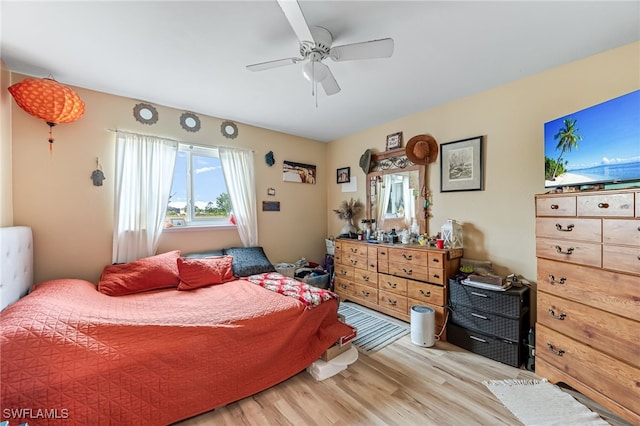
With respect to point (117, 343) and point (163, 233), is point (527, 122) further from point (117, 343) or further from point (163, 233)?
point (163, 233)

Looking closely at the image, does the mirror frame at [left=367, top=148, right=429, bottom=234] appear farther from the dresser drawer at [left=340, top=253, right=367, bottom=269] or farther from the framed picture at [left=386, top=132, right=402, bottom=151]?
the dresser drawer at [left=340, top=253, right=367, bottom=269]

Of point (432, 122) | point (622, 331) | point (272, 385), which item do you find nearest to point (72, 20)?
point (272, 385)

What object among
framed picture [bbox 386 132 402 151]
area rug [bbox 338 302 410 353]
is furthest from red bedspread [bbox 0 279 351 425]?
framed picture [bbox 386 132 402 151]

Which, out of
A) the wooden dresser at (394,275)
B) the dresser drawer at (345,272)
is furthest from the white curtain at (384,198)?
the dresser drawer at (345,272)

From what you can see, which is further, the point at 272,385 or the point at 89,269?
the point at 89,269

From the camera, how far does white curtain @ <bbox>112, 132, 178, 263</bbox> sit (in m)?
2.49

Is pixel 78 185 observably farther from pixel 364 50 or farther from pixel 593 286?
pixel 593 286

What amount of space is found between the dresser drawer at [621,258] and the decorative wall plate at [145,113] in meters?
3.95

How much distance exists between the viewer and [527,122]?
2.25m

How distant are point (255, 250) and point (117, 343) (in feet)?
6.13

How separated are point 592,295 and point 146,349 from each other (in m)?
2.72

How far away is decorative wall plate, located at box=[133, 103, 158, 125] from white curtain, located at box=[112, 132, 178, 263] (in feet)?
0.65

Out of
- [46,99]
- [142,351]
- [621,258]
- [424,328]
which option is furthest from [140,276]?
[621,258]

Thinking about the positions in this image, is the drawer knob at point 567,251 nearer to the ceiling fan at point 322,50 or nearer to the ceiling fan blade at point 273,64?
the ceiling fan at point 322,50
